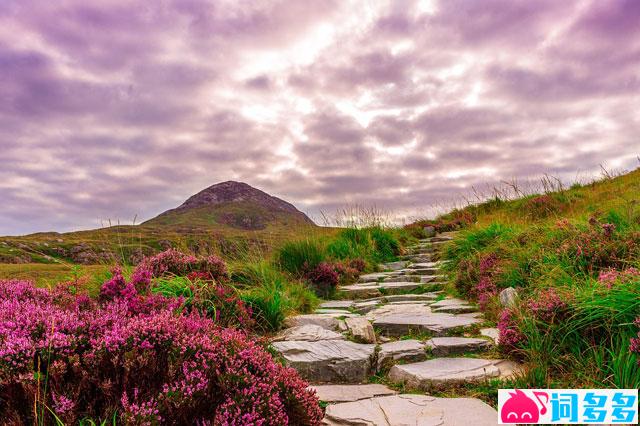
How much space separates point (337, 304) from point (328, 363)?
3396mm

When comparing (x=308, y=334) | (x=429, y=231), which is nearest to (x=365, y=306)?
(x=308, y=334)

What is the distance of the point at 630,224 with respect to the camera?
653cm

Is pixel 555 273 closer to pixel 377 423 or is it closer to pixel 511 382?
pixel 511 382

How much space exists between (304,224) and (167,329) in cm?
839

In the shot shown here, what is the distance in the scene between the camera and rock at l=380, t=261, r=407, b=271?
431 inches

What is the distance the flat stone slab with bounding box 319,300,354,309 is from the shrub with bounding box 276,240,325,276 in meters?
1.23

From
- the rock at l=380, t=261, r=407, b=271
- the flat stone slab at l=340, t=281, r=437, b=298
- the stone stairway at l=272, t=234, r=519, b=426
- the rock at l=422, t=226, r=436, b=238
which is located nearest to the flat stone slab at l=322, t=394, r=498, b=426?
the stone stairway at l=272, t=234, r=519, b=426

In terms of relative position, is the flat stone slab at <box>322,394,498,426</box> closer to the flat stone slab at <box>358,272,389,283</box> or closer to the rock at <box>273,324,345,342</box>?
the rock at <box>273,324,345,342</box>

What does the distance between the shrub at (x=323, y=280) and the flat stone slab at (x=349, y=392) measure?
14.8 ft

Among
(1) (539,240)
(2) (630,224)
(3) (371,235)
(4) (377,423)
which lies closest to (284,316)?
(4) (377,423)

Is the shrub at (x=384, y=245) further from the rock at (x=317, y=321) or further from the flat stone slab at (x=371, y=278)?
the rock at (x=317, y=321)

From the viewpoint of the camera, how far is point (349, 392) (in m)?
3.90

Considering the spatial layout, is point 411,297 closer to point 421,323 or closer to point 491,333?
point 421,323

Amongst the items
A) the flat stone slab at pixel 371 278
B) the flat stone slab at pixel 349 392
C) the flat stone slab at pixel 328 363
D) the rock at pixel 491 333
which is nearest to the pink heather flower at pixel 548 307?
the rock at pixel 491 333
